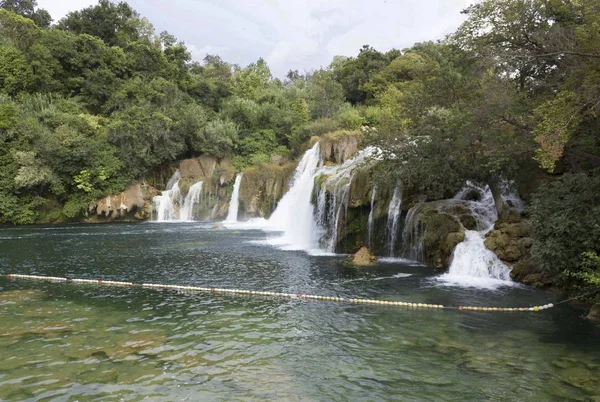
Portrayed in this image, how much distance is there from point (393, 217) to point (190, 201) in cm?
2286

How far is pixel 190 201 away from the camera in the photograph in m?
36.6

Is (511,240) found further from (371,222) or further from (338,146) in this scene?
(338,146)

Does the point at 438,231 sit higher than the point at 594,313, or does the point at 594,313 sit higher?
the point at 438,231

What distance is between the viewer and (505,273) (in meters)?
13.8

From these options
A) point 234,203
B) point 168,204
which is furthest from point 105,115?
point 234,203

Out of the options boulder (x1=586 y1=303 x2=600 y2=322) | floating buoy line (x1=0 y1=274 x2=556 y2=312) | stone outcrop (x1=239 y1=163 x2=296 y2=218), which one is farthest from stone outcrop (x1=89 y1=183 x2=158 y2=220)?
boulder (x1=586 y1=303 x2=600 y2=322)

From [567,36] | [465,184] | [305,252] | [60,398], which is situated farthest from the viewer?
[305,252]

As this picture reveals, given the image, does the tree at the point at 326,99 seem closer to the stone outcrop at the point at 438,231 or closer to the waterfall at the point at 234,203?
the waterfall at the point at 234,203

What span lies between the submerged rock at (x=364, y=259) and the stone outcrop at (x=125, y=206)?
2480 centimetres

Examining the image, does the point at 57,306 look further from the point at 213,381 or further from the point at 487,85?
the point at 487,85

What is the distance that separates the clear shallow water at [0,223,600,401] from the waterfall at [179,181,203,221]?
21.2 meters

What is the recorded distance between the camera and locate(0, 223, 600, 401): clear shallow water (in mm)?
6555

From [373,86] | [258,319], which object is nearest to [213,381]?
[258,319]

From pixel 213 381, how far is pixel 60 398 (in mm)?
2246
